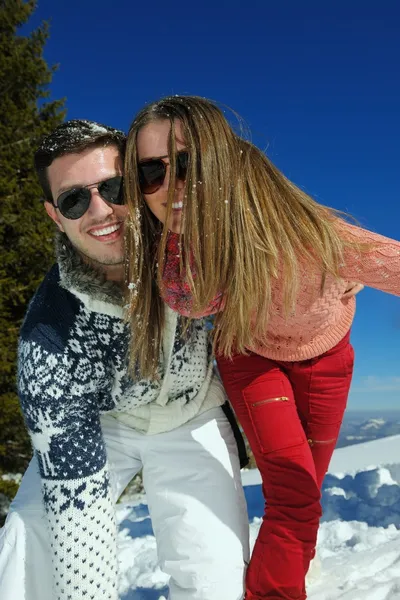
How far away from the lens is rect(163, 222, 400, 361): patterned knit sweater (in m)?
1.98

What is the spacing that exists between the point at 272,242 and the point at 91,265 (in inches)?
32.5

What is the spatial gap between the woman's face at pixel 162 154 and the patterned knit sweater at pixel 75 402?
0.41 m

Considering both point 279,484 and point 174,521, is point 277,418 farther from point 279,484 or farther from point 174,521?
point 174,521

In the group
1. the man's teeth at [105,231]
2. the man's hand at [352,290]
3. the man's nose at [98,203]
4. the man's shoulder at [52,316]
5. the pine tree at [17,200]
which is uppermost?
the pine tree at [17,200]

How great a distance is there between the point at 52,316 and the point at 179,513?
1.10 m

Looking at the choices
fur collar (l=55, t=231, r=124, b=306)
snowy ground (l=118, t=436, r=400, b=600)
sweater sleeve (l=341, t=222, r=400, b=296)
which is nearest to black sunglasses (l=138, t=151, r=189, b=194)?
fur collar (l=55, t=231, r=124, b=306)

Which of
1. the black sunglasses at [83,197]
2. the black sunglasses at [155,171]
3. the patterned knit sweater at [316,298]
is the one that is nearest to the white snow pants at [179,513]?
the patterned knit sweater at [316,298]

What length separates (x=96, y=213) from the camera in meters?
2.29

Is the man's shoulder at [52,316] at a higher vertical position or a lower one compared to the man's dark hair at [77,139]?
lower

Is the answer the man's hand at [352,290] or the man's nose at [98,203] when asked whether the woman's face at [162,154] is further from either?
the man's hand at [352,290]

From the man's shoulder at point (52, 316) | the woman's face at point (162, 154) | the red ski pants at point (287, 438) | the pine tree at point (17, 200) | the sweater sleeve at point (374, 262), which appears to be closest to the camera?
the sweater sleeve at point (374, 262)

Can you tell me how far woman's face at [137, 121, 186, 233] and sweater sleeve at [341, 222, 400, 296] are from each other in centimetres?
66

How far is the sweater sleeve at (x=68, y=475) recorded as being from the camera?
6.83 feet

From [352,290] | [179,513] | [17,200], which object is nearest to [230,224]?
[352,290]
